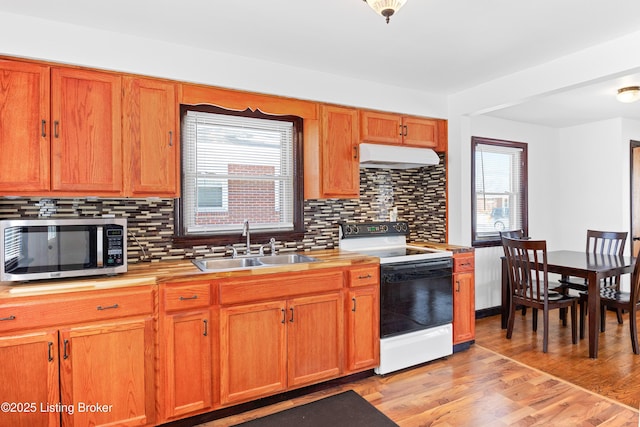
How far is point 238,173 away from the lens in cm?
312

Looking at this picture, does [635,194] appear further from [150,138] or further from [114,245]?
[114,245]

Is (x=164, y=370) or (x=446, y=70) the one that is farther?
(x=446, y=70)

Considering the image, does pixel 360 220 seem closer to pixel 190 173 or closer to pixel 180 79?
pixel 190 173

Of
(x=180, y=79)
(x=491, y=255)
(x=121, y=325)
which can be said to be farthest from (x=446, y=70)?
(x=121, y=325)

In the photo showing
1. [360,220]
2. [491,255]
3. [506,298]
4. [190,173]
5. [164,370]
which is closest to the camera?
[164,370]

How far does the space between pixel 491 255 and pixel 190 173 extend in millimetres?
3550

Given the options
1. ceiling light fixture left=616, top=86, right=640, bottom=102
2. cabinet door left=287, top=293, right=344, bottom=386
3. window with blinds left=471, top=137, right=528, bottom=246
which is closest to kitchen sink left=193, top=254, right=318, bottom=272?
cabinet door left=287, top=293, right=344, bottom=386

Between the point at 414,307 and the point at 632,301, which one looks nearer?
the point at 414,307

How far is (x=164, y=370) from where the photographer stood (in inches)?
88.1

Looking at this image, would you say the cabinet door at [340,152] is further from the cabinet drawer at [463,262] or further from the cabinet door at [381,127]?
the cabinet drawer at [463,262]

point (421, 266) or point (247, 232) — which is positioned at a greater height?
point (247, 232)

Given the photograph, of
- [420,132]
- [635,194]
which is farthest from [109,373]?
[635,194]

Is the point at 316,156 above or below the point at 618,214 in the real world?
above

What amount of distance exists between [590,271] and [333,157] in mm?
2443
